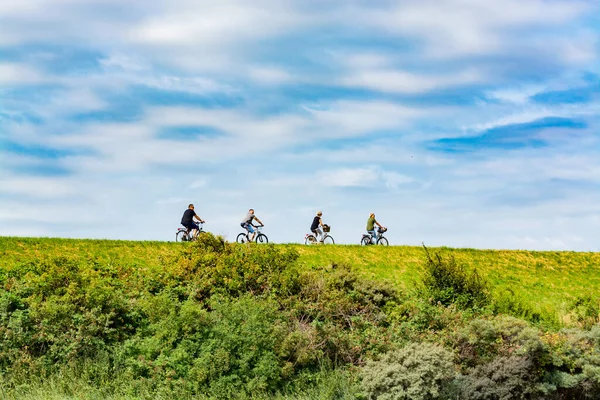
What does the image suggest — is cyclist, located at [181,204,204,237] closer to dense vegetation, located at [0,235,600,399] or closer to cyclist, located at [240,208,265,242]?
cyclist, located at [240,208,265,242]

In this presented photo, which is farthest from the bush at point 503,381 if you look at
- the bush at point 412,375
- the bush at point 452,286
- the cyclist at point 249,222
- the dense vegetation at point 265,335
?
the cyclist at point 249,222

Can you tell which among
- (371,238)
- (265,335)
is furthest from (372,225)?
(265,335)

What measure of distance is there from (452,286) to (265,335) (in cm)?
533

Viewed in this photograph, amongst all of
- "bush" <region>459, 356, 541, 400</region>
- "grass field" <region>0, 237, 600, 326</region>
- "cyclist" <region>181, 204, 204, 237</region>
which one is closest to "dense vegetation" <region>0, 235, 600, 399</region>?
"bush" <region>459, 356, 541, 400</region>

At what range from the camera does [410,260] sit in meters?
21.7

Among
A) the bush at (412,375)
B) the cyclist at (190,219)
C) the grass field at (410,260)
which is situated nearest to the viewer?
the bush at (412,375)

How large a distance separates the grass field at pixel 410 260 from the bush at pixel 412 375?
27.7 ft

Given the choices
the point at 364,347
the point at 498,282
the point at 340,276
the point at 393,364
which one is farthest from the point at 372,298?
Result: the point at 498,282

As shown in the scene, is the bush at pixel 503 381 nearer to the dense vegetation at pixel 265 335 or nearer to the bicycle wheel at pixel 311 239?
the dense vegetation at pixel 265 335

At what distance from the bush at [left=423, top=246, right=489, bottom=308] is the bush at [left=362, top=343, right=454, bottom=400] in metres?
4.42

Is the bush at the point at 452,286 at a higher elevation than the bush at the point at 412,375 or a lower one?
higher

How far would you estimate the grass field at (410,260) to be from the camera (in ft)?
61.1

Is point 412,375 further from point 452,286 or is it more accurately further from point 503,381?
point 452,286

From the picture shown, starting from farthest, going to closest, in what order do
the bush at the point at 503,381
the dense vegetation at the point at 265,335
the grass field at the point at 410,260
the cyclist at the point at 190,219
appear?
the cyclist at the point at 190,219, the grass field at the point at 410,260, the dense vegetation at the point at 265,335, the bush at the point at 503,381
